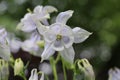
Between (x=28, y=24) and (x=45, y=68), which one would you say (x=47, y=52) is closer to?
(x=28, y=24)

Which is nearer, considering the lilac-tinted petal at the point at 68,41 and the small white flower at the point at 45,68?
the lilac-tinted petal at the point at 68,41

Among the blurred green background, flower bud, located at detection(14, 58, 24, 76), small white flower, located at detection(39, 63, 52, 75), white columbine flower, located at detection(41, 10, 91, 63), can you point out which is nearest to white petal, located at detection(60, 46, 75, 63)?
white columbine flower, located at detection(41, 10, 91, 63)

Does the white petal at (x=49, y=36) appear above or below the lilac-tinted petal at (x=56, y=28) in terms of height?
below

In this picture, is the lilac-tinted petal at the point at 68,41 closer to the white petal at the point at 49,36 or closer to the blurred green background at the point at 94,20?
the white petal at the point at 49,36

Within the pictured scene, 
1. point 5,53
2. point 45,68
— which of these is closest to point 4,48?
point 5,53

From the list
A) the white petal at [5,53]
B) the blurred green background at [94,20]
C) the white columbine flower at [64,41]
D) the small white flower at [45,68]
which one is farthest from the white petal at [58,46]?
the small white flower at [45,68]

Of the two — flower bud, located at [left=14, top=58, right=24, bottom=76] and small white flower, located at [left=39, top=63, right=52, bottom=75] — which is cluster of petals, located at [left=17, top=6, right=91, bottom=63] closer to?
flower bud, located at [left=14, top=58, right=24, bottom=76]

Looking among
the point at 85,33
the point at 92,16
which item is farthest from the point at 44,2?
the point at 85,33

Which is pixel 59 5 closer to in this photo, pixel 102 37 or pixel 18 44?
pixel 102 37
